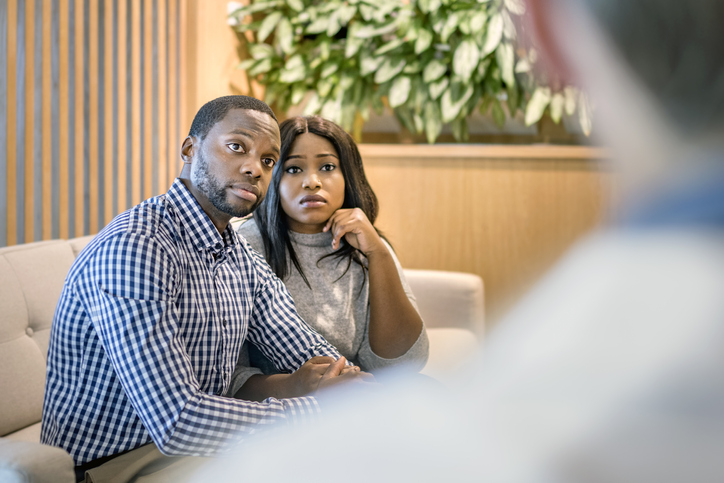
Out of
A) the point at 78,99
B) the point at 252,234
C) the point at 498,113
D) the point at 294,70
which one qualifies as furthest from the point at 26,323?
the point at 498,113

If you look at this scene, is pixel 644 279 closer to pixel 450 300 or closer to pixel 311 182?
pixel 311 182

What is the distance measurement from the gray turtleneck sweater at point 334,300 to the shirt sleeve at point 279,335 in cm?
16

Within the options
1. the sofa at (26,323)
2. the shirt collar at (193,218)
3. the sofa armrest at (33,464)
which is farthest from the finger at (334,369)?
the sofa at (26,323)

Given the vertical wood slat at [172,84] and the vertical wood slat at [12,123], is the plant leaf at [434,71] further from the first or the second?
the vertical wood slat at [12,123]

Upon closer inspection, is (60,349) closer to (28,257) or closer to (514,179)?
(28,257)

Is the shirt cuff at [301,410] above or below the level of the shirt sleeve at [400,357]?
above

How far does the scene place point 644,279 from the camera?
0.30 meters

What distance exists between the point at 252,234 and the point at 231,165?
1.41ft

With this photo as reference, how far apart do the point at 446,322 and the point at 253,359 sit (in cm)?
93

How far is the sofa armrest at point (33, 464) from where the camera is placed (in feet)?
2.19

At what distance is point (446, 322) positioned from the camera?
6.65ft

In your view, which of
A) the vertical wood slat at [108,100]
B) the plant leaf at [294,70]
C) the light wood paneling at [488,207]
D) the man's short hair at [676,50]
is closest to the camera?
the man's short hair at [676,50]

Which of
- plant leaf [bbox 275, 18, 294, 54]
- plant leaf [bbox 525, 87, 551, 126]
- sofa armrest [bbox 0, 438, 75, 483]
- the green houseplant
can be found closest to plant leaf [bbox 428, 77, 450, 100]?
the green houseplant

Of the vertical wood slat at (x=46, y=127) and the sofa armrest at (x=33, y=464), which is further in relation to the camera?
the vertical wood slat at (x=46, y=127)
